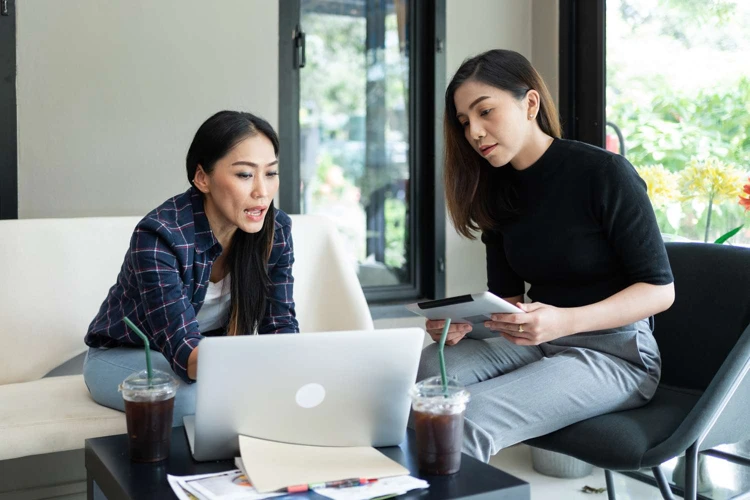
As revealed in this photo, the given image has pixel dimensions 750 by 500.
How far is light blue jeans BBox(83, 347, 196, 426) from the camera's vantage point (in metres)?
1.82

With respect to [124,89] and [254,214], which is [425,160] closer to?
[124,89]

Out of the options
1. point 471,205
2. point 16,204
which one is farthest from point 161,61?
point 471,205

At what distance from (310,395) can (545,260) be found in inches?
30.2

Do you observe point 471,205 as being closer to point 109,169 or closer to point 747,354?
point 747,354

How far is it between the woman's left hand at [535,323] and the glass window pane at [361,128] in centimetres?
129

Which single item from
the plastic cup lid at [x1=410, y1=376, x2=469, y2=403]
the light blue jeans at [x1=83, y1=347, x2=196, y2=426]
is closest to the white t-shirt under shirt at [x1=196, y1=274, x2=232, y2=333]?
the light blue jeans at [x1=83, y1=347, x2=196, y2=426]

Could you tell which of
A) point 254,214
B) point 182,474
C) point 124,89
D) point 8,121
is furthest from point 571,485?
point 8,121

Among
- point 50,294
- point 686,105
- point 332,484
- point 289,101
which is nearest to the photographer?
point 332,484

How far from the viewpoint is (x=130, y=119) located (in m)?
2.49

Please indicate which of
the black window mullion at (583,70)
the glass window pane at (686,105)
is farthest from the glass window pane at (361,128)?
the glass window pane at (686,105)

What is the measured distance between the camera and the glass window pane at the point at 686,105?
246 cm

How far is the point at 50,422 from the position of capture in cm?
177

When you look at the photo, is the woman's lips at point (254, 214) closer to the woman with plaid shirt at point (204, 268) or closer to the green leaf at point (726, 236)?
the woman with plaid shirt at point (204, 268)

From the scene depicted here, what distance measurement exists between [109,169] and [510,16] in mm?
1600
